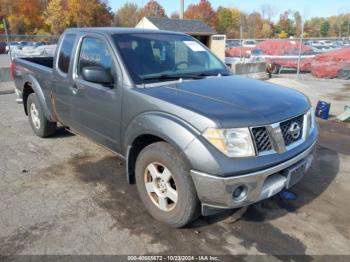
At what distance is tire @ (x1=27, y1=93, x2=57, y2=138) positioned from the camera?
5467 millimetres

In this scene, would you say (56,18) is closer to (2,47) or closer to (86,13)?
(86,13)

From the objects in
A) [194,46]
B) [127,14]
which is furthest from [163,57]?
[127,14]

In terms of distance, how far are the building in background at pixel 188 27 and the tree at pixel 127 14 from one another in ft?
176

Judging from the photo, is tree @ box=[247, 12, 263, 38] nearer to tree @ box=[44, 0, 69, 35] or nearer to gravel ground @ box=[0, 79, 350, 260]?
tree @ box=[44, 0, 69, 35]

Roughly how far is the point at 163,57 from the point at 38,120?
9.88ft

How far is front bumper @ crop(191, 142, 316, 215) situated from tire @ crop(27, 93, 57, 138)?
372 centimetres

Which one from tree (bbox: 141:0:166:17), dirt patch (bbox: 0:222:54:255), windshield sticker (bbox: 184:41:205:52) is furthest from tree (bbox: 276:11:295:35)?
dirt patch (bbox: 0:222:54:255)

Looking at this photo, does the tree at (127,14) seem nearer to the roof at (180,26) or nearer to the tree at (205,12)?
the tree at (205,12)

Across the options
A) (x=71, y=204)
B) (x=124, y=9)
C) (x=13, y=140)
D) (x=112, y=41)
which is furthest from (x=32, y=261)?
(x=124, y=9)

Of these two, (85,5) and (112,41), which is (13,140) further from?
(85,5)

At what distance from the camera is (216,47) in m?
18.0

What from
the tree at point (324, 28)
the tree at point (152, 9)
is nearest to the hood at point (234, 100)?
the tree at point (152, 9)

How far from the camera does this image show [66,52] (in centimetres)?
452

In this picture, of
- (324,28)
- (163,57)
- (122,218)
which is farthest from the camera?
(324,28)
